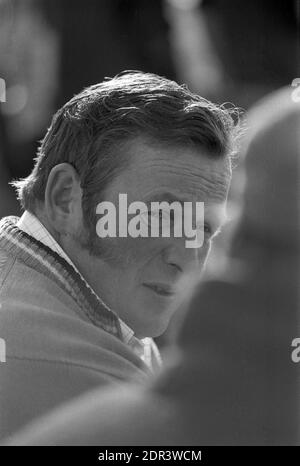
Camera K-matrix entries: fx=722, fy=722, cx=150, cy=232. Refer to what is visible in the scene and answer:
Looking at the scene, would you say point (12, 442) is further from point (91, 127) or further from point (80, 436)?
point (91, 127)

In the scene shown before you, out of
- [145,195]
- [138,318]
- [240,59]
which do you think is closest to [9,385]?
[138,318]

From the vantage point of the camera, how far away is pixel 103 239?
67.0 inches

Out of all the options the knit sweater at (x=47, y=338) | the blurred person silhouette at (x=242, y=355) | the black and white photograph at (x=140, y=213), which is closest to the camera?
the blurred person silhouette at (x=242, y=355)

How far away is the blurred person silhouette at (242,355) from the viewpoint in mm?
1208

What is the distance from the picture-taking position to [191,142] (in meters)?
1.74

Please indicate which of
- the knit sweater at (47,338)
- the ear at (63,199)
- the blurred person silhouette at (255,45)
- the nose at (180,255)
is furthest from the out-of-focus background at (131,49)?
the nose at (180,255)

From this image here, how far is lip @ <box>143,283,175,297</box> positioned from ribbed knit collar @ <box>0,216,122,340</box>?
4.5 inches

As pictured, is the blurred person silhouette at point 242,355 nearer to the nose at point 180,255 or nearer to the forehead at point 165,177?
the forehead at point 165,177

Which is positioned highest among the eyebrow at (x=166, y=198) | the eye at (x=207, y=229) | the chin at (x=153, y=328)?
the eyebrow at (x=166, y=198)

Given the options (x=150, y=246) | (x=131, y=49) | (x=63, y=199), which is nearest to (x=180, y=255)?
(x=150, y=246)

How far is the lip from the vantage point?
1651mm

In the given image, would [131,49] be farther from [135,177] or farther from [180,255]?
[180,255]

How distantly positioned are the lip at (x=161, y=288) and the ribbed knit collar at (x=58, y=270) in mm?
115

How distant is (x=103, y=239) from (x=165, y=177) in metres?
0.21
